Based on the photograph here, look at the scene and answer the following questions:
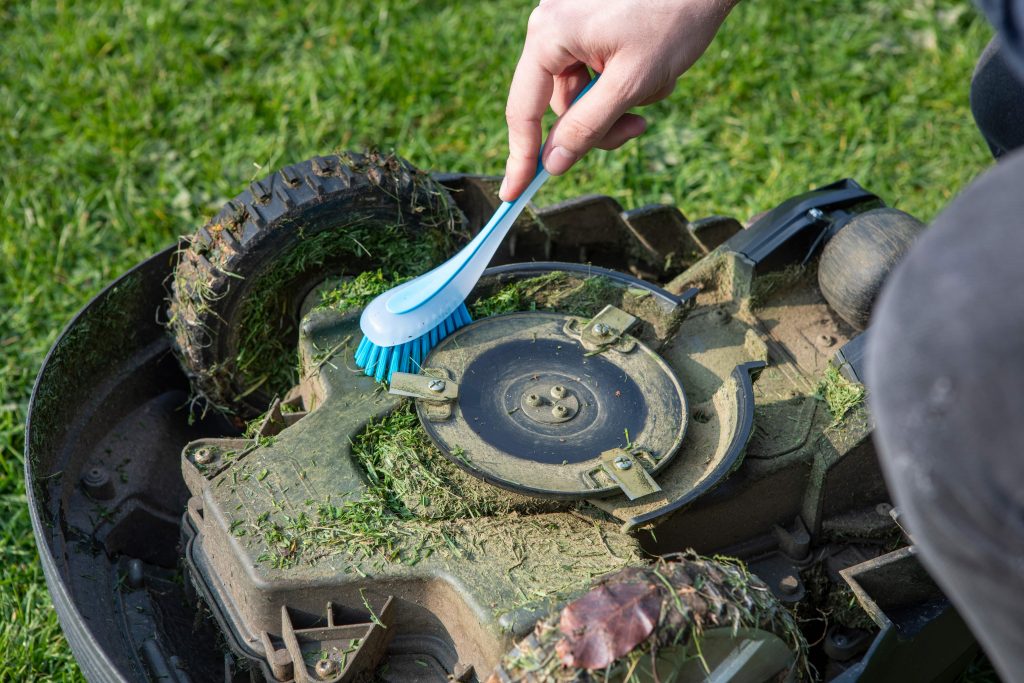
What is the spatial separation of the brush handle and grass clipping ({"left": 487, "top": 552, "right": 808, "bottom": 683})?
0.84 m

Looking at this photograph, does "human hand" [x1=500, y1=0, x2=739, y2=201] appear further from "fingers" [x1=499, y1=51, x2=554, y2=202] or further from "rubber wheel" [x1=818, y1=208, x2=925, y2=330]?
"rubber wheel" [x1=818, y1=208, x2=925, y2=330]

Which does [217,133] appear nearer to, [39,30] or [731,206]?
[39,30]

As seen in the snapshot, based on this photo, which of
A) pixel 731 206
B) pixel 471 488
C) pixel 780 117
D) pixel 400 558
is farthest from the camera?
pixel 780 117

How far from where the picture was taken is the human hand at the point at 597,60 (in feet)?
7.38

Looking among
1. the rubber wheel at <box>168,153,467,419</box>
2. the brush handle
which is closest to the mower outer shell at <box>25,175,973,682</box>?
the rubber wheel at <box>168,153,467,419</box>

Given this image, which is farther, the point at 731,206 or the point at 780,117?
the point at 780,117

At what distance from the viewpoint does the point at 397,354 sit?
2479 millimetres

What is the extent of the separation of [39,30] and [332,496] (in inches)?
123

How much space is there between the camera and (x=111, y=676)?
81.3 inches

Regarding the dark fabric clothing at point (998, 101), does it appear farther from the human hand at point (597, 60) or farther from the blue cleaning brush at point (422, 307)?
the blue cleaning brush at point (422, 307)

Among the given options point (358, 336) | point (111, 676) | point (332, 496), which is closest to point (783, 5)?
point (358, 336)

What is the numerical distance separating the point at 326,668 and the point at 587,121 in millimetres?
1206

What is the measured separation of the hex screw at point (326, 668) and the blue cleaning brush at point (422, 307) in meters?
0.65

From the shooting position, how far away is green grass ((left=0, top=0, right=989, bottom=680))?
3896 mm
